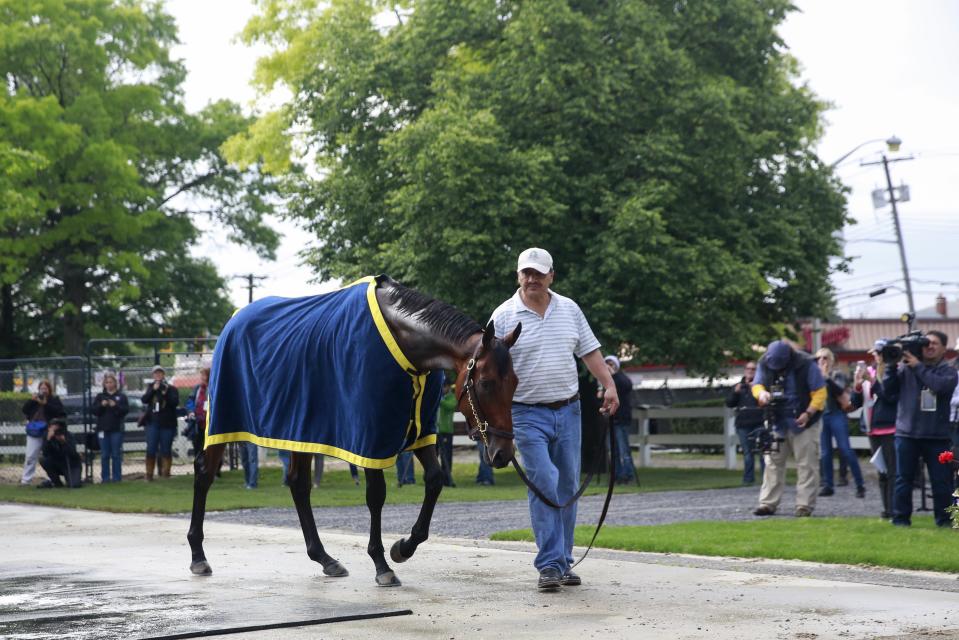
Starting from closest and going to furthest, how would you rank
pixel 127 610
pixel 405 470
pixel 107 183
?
pixel 127 610, pixel 405 470, pixel 107 183

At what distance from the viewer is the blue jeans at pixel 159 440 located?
22.6 metres

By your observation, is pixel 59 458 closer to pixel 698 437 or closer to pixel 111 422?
pixel 111 422

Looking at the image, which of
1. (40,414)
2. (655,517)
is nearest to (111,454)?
(40,414)

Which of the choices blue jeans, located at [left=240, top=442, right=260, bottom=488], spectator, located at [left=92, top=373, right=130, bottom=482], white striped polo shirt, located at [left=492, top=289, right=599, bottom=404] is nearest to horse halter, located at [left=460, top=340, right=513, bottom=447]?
white striped polo shirt, located at [left=492, top=289, right=599, bottom=404]

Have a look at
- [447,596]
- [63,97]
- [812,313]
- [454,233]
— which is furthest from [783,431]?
[63,97]

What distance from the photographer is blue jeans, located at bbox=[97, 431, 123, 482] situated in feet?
72.9

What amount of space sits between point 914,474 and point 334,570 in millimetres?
6085

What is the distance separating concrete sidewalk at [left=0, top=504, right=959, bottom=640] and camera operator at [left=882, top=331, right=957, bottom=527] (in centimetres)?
328

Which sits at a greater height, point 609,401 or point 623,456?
point 609,401

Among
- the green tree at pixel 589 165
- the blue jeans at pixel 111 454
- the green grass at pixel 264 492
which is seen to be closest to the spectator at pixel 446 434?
the green grass at pixel 264 492

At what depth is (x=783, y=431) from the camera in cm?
1450

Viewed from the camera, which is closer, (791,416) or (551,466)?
(551,466)

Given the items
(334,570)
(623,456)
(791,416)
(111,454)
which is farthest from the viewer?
(623,456)

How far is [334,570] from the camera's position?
29.6ft
